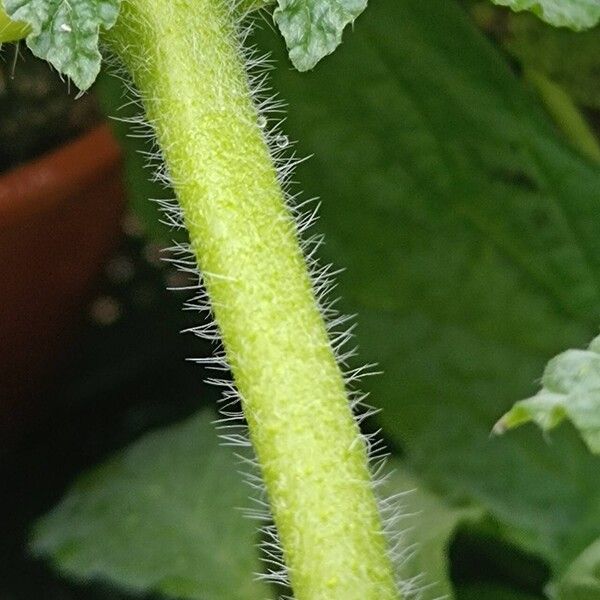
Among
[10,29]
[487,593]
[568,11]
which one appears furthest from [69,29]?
[487,593]

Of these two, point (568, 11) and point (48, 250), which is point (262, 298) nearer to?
point (568, 11)

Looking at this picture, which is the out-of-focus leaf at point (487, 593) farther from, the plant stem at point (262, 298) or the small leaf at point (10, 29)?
the small leaf at point (10, 29)

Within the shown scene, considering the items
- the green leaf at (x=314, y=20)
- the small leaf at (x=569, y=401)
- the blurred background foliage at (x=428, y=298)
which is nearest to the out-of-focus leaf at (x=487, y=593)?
the blurred background foliage at (x=428, y=298)

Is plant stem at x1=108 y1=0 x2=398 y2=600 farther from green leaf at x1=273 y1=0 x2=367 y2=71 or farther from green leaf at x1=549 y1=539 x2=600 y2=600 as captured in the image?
green leaf at x1=549 y1=539 x2=600 y2=600

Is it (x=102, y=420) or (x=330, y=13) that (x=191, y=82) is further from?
(x=102, y=420)

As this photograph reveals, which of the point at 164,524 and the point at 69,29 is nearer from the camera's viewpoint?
the point at 69,29

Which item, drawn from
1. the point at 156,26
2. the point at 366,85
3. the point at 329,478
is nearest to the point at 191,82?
the point at 156,26
